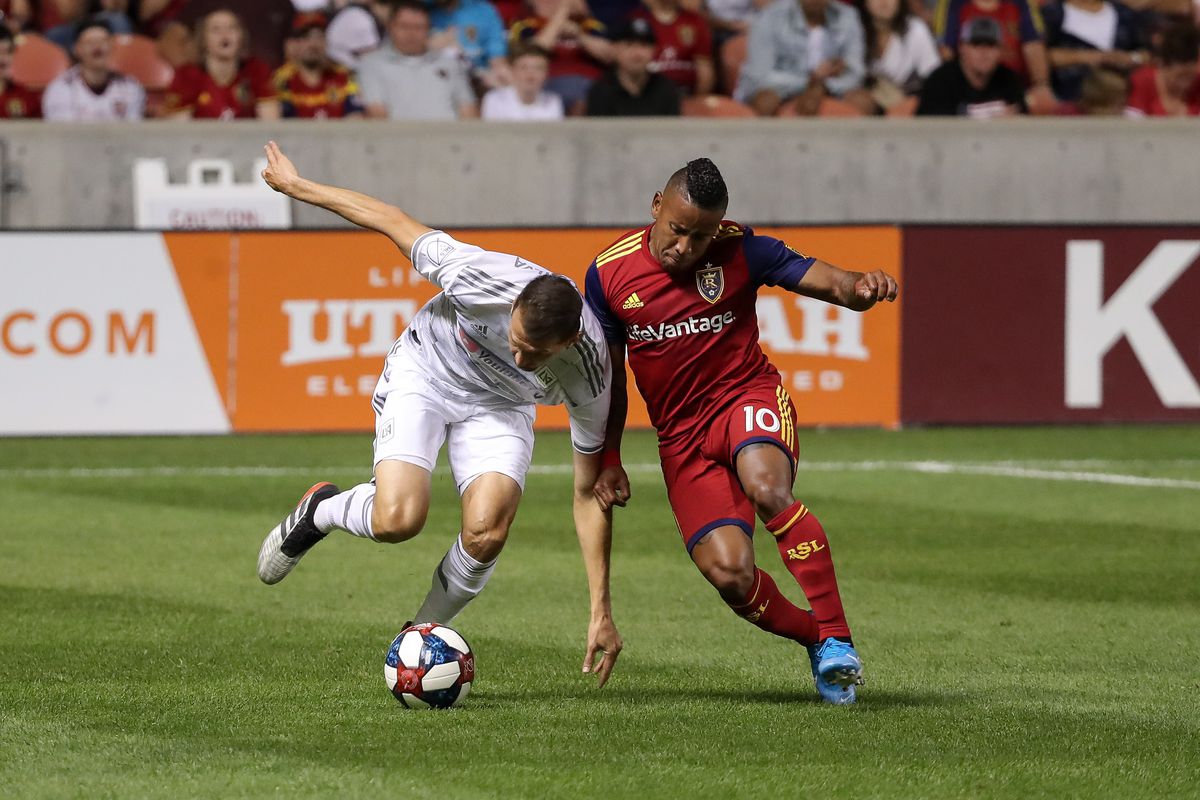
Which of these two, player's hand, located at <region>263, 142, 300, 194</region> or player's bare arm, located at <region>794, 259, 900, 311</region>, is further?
player's hand, located at <region>263, 142, 300, 194</region>

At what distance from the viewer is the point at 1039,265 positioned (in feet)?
51.3

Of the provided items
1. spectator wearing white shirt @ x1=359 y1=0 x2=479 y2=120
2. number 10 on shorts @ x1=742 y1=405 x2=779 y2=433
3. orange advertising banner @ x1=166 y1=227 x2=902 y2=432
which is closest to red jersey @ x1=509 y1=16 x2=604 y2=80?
spectator wearing white shirt @ x1=359 y1=0 x2=479 y2=120

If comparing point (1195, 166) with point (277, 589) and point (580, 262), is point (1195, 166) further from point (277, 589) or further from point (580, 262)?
point (277, 589)

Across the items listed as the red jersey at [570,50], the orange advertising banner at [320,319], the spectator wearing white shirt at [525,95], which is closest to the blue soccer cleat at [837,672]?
the orange advertising banner at [320,319]

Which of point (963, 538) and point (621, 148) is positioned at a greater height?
point (621, 148)

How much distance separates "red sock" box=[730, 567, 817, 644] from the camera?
617 centimetres

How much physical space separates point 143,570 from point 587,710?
3.96m

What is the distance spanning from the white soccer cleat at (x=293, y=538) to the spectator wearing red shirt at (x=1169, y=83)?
13549 millimetres

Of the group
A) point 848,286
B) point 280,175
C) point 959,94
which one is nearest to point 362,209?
point 280,175

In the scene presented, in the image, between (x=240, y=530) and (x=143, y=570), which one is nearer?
(x=143, y=570)

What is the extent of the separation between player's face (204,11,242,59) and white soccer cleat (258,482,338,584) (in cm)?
1111

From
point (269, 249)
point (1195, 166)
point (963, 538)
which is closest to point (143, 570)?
point (963, 538)

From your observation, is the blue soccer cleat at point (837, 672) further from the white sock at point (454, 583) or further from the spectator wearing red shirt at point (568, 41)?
the spectator wearing red shirt at point (568, 41)

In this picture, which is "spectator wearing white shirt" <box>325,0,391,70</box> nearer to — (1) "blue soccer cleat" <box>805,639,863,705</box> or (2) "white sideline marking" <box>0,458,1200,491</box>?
(2) "white sideline marking" <box>0,458,1200,491</box>
